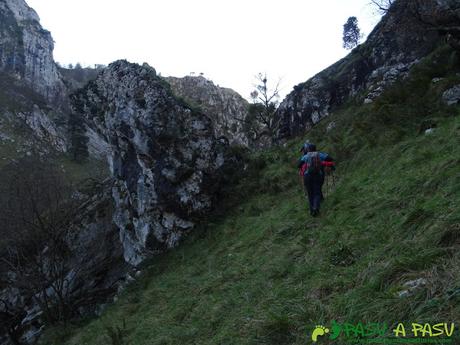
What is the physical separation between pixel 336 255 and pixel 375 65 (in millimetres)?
25254

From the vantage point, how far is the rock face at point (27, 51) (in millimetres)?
104625

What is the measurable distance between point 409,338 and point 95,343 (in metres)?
9.13

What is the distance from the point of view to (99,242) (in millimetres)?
20406

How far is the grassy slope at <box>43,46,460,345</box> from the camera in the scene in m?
4.10

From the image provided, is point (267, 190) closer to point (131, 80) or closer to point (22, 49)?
point (131, 80)

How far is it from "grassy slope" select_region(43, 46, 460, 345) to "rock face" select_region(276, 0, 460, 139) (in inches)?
114

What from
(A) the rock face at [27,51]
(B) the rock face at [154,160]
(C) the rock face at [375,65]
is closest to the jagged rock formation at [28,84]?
(A) the rock face at [27,51]

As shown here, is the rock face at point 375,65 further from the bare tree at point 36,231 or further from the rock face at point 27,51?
the rock face at point 27,51

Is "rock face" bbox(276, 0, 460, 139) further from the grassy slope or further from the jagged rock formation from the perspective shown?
the jagged rock formation

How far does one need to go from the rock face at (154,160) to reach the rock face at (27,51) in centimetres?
9713

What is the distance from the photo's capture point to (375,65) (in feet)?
89.5

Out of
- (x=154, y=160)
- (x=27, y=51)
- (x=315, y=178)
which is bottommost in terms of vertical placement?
(x=315, y=178)

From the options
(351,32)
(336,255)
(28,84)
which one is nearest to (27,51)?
(28,84)

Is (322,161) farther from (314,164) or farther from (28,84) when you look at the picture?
(28,84)
